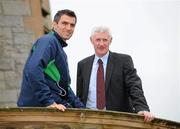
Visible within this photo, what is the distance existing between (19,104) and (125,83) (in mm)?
1247

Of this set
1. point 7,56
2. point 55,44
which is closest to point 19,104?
point 55,44

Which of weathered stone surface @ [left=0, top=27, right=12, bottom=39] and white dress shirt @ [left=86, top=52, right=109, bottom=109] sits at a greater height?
weathered stone surface @ [left=0, top=27, right=12, bottom=39]

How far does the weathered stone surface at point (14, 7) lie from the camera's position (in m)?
10.5

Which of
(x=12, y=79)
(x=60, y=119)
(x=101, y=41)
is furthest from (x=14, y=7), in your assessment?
(x=60, y=119)

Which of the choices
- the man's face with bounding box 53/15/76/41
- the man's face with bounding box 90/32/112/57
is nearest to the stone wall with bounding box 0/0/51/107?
the man's face with bounding box 90/32/112/57

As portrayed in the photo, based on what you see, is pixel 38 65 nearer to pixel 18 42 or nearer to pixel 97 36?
pixel 97 36

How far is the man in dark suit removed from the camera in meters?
6.02

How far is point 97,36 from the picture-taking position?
19.7 ft

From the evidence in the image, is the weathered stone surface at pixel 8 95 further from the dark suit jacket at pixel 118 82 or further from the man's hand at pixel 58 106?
the man's hand at pixel 58 106

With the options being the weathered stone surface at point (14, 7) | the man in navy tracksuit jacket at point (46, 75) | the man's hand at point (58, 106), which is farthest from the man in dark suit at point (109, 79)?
the weathered stone surface at point (14, 7)

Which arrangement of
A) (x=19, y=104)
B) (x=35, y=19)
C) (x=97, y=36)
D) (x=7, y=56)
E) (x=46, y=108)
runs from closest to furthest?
(x=46, y=108)
(x=19, y=104)
(x=97, y=36)
(x=7, y=56)
(x=35, y=19)

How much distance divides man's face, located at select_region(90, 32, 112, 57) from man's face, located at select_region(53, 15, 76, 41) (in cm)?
51

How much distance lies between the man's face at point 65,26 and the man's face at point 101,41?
1.67ft

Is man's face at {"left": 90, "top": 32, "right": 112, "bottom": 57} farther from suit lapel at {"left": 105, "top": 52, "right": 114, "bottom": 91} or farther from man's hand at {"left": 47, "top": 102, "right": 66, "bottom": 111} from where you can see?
man's hand at {"left": 47, "top": 102, "right": 66, "bottom": 111}
